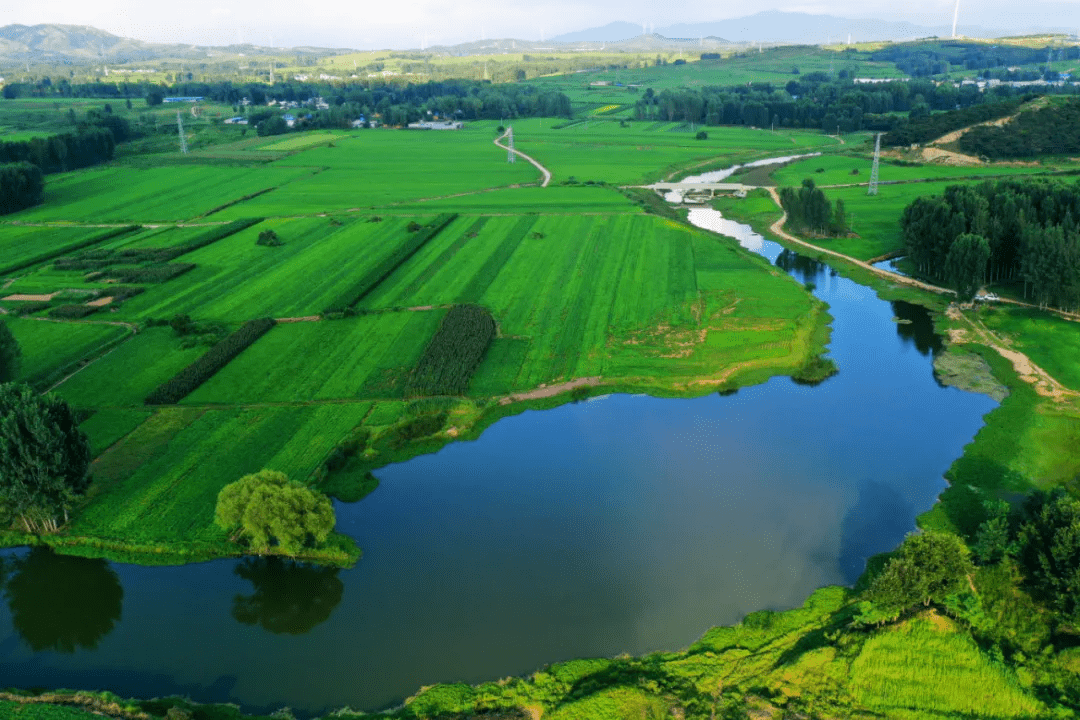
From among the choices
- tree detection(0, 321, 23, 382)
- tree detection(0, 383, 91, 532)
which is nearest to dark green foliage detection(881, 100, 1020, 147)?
tree detection(0, 321, 23, 382)

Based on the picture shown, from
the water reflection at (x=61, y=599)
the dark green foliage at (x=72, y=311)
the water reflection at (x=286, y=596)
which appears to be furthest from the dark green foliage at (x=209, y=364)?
the water reflection at (x=286, y=596)

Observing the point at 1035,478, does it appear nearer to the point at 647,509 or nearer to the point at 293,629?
the point at 647,509

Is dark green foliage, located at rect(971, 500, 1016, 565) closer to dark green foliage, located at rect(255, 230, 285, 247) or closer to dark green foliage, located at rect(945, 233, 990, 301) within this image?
dark green foliage, located at rect(945, 233, 990, 301)

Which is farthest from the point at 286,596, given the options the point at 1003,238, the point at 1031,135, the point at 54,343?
the point at 1031,135

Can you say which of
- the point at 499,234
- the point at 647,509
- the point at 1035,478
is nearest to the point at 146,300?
the point at 499,234

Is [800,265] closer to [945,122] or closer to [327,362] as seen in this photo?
[327,362]

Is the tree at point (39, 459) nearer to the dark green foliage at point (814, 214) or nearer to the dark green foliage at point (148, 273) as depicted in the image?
the dark green foliage at point (148, 273)
